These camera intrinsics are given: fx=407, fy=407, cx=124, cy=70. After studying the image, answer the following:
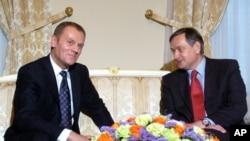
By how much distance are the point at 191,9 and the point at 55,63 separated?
6.09 ft

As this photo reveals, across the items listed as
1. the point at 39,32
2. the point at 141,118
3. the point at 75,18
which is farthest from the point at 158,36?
the point at 141,118

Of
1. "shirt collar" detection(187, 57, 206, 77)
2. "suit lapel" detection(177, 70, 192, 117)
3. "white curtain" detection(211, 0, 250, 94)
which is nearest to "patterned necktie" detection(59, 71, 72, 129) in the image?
"suit lapel" detection(177, 70, 192, 117)

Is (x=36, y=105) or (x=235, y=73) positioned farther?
(x=235, y=73)

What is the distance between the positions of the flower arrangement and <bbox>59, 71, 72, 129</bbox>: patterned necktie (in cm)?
97

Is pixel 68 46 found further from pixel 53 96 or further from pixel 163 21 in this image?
pixel 163 21

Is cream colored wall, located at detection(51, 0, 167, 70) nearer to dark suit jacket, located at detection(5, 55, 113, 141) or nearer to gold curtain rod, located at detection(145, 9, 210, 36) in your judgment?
gold curtain rod, located at detection(145, 9, 210, 36)

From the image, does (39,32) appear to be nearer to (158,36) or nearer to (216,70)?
(158,36)

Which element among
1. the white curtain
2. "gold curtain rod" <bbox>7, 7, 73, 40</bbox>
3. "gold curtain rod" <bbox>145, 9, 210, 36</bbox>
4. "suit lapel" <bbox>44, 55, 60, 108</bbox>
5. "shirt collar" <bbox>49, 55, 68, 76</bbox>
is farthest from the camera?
the white curtain

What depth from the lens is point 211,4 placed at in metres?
4.31

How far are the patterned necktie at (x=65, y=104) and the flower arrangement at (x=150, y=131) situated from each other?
97cm

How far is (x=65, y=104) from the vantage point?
9.73 feet

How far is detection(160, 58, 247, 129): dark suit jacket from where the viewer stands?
120 inches

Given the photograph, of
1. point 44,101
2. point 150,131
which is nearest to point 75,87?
point 44,101

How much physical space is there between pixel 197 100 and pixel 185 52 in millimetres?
394
